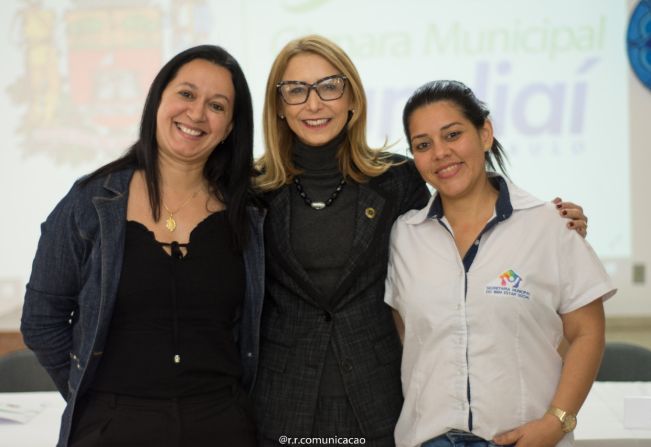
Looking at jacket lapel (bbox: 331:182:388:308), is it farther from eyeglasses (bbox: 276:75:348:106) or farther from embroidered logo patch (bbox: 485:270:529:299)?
embroidered logo patch (bbox: 485:270:529:299)

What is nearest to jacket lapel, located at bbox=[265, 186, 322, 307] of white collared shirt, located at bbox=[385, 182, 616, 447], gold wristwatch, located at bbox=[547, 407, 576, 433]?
white collared shirt, located at bbox=[385, 182, 616, 447]

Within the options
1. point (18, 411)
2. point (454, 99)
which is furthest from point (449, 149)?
point (18, 411)

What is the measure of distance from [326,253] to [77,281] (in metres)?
0.70

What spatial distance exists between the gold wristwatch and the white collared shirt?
37 mm

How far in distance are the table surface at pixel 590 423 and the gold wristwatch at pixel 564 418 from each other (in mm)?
500

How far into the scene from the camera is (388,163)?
2.35 m

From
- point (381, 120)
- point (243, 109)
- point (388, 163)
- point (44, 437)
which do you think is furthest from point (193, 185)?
point (381, 120)

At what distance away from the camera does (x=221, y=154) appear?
2.28 metres

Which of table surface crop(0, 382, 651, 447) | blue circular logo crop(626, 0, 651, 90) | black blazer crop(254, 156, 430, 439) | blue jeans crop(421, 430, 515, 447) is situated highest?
blue circular logo crop(626, 0, 651, 90)

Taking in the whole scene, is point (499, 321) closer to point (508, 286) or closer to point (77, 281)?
point (508, 286)

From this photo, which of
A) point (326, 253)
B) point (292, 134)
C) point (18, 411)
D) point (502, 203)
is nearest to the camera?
point (502, 203)

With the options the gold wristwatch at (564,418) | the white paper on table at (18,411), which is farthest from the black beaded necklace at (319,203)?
the white paper on table at (18,411)

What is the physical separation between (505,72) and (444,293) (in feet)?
9.05

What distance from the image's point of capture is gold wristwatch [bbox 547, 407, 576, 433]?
1.88m
